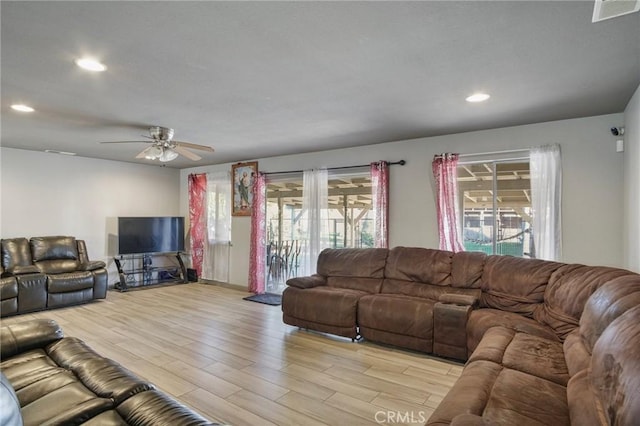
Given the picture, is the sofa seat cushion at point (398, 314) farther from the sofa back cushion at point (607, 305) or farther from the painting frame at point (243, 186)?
the painting frame at point (243, 186)

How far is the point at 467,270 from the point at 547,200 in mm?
1152

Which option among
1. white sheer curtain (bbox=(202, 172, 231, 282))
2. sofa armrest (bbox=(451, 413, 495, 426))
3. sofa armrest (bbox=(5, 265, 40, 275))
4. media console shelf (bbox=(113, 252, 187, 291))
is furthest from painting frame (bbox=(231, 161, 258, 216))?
sofa armrest (bbox=(451, 413, 495, 426))

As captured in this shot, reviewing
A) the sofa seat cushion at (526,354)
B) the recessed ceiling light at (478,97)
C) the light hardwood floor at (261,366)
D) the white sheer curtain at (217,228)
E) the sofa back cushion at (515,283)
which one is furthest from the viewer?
the white sheer curtain at (217,228)

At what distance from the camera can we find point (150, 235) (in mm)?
6434

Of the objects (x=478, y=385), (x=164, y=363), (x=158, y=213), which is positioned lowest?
(x=164, y=363)

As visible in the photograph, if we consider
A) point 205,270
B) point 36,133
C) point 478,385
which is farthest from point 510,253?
point 36,133

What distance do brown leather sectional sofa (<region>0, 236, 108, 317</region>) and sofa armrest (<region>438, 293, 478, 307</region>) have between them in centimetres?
510

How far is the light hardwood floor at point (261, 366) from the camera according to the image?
237 cm

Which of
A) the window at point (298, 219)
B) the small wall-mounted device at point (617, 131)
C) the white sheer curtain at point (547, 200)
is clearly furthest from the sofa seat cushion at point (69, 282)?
the small wall-mounted device at point (617, 131)

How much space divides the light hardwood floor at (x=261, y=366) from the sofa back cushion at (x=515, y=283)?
76 cm

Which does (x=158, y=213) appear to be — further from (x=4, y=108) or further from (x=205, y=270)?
(x=4, y=108)

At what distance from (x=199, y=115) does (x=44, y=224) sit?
416 centimetres

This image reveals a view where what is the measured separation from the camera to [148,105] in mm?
3135

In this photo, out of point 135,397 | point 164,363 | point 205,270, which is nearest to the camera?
point 135,397
